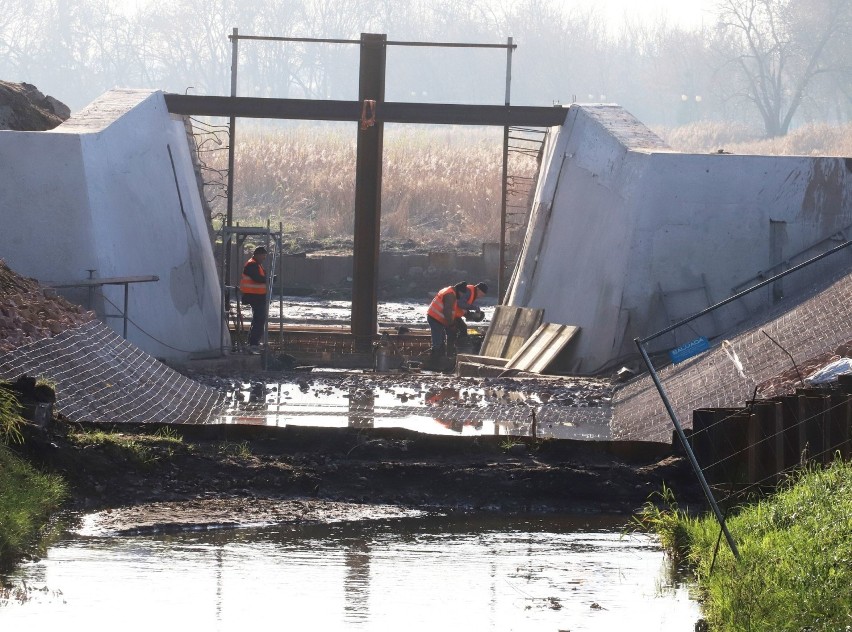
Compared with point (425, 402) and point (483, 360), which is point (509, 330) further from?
point (425, 402)

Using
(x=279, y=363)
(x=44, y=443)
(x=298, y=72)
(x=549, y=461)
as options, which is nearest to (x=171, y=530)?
(x=44, y=443)

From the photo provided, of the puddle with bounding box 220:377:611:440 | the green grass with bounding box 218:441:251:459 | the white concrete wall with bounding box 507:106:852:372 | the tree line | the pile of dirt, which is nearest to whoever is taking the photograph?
the green grass with bounding box 218:441:251:459

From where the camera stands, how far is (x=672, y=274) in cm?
1775

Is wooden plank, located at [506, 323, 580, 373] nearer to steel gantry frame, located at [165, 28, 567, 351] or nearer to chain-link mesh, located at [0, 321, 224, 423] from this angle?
steel gantry frame, located at [165, 28, 567, 351]

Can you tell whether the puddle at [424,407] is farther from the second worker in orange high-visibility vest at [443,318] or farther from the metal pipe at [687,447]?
the metal pipe at [687,447]

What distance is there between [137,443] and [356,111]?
10.7 meters

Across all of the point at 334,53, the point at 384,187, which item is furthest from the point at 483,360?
the point at 334,53

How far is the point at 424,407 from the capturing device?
14.7 metres

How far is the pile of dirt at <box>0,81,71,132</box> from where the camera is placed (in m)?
21.8

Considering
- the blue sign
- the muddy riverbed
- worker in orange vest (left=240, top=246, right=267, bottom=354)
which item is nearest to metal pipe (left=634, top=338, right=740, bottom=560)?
the blue sign

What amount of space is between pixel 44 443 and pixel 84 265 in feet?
22.0

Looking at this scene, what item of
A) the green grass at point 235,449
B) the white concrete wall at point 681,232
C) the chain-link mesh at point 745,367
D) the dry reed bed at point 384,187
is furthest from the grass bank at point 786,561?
the dry reed bed at point 384,187

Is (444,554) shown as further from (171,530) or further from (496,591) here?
(171,530)

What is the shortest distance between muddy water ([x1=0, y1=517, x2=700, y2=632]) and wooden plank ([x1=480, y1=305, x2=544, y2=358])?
9.61 metres
